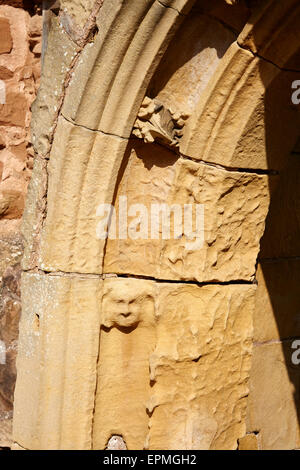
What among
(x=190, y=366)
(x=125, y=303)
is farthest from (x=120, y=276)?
(x=190, y=366)

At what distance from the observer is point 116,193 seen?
2613 millimetres

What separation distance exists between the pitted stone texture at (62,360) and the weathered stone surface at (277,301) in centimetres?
92

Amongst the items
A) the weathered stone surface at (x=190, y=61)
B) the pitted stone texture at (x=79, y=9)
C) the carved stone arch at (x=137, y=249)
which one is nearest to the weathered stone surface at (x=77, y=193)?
the carved stone arch at (x=137, y=249)

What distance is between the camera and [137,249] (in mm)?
2664

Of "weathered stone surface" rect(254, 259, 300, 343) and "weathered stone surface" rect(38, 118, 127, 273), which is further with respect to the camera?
"weathered stone surface" rect(254, 259, 300, 343)

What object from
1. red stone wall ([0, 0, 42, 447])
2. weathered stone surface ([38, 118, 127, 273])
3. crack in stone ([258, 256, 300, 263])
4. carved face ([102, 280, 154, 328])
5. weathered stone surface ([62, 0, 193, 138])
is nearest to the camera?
weathered stone surface ([62, 0, 193, 138])

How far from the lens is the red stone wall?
2.76m

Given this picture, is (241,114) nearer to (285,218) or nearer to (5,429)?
(285,218)

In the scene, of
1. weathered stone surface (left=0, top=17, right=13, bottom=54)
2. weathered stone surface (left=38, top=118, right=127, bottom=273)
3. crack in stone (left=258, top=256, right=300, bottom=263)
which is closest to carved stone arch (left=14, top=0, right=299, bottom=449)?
weathered stone surface (left=38, top=118, right=127, bottom=273)

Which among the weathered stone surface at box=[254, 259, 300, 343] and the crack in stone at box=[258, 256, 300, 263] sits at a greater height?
the crack in stone at box=[258, 256, 300, 263]

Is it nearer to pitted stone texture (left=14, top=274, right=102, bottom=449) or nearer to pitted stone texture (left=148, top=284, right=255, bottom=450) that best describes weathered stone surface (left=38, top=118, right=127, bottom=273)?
pitted stone texture (left=14, top=274, right=102, bottom=449)

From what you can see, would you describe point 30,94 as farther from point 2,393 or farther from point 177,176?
point 2,393

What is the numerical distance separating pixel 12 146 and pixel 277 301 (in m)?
1.40
